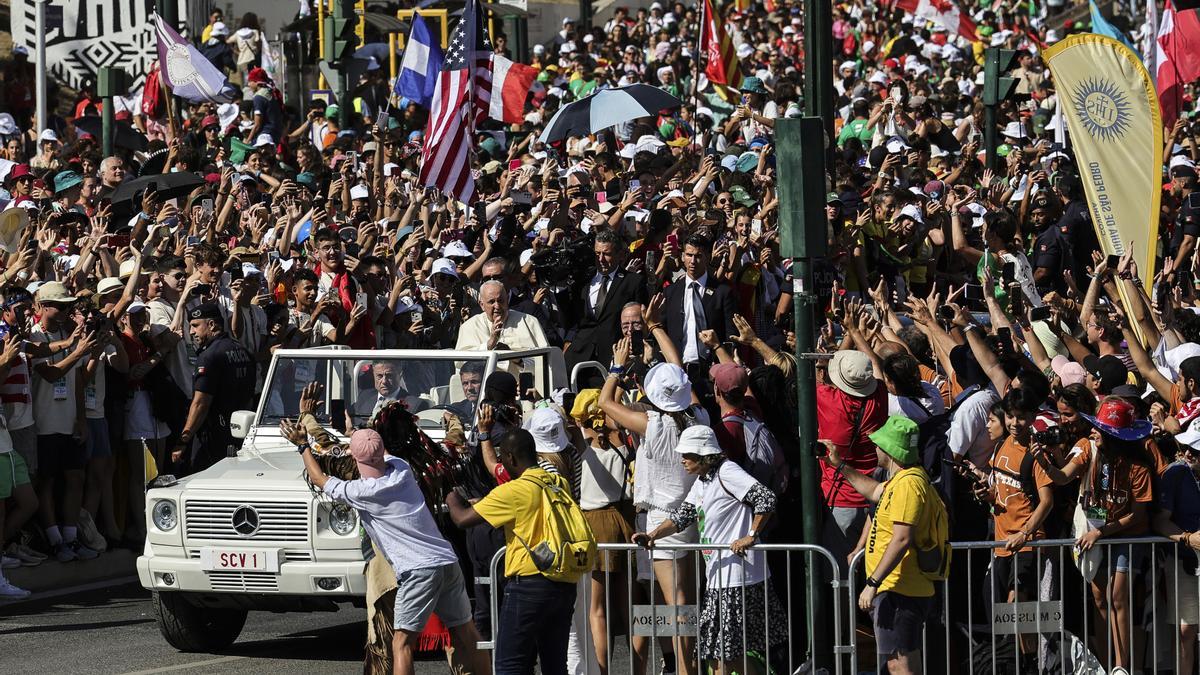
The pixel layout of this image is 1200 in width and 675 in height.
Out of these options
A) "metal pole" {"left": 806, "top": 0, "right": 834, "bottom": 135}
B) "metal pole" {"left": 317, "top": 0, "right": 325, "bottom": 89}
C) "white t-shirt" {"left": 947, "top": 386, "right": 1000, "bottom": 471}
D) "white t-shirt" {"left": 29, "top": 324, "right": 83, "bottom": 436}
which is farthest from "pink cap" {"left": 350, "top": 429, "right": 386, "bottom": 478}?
"metal pole" {"left": 317, "top": 0, "right": 325, "bottom": 89}

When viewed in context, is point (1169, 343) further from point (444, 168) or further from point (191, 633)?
point (444, 168)

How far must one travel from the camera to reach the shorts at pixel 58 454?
14.0 meters

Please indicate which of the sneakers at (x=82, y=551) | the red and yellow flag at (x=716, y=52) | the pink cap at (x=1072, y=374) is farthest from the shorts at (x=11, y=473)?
the red and yellow flag at (x=716, y=52)

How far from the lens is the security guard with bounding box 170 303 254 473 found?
14.2 metres

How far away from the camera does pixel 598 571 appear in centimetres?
1052

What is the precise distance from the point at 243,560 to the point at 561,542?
252 cm

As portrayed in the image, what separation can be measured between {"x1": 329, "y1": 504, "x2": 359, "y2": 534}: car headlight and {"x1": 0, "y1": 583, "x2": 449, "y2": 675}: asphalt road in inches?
30.8

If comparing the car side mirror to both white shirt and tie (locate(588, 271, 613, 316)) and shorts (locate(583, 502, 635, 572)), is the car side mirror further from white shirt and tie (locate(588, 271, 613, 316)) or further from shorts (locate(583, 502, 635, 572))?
white shirt and tie (locate(588, 271, 613, 316))

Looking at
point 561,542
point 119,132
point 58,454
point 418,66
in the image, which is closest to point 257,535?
point 561,542

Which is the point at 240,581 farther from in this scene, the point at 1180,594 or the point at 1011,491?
the point at 1180,594

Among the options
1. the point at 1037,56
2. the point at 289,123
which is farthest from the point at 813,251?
the point at 1037,56

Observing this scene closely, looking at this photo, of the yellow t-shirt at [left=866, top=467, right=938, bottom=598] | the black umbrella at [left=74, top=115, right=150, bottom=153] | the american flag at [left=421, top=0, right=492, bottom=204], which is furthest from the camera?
the black umbrella at [left=74, top=115, right=150, bottom=153]

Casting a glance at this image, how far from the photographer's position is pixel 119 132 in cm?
2298

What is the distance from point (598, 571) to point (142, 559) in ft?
8.78
